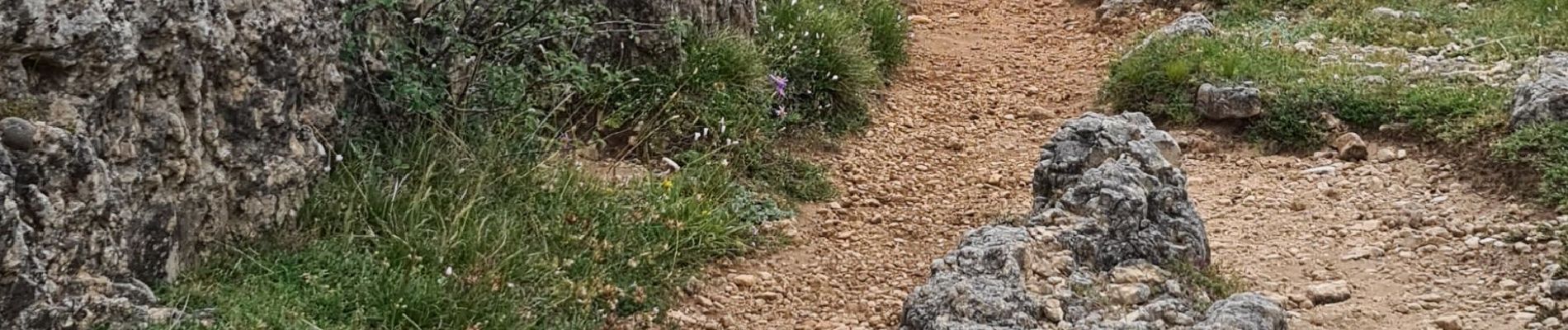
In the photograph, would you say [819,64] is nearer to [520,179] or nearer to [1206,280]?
[520,179]

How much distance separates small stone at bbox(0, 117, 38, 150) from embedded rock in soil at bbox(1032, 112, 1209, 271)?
8.93ft

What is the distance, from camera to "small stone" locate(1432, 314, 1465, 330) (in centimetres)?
481

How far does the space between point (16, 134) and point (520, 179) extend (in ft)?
5.90

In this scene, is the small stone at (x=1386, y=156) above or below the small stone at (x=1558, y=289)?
below

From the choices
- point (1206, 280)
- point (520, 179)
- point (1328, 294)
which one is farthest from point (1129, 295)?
point (520, 179)

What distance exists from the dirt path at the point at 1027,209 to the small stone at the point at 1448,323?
56 mm

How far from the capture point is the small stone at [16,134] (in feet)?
12.3

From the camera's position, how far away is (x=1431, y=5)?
8680 millimetres

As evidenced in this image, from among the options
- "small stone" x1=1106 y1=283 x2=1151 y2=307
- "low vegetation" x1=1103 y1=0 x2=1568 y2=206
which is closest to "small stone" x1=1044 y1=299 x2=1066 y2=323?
"small stone" x1=1106 y1=283 x2=1151 y2=307

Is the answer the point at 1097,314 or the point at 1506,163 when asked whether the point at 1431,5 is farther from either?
the point at 1097,314

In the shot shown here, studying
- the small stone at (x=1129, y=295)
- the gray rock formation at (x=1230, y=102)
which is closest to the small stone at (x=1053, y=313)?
the small stone at (x=1129, y=295)

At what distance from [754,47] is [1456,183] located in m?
2.86

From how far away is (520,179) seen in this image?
5.30 metres

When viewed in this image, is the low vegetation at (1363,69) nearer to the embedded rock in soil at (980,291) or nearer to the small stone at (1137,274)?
the small stone at (1137,274)
